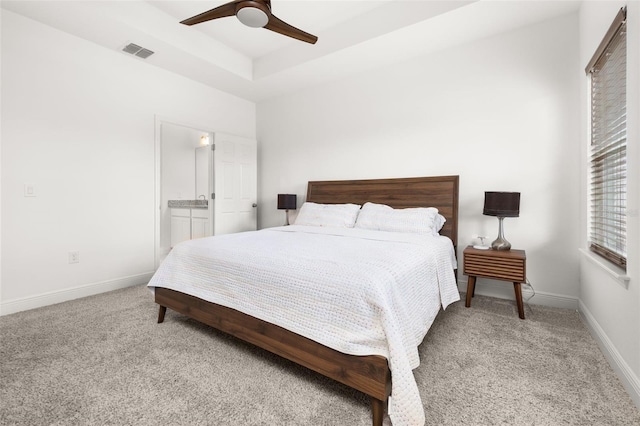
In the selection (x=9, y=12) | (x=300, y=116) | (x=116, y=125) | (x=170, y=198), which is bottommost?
(x=170, y=198)

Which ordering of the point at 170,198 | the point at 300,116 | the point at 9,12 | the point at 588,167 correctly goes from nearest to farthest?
the point at 588,167 → the point at 9,12 → the point at 300,116 → the point at 170,198

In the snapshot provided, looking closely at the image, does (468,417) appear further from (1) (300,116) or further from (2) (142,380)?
(1) (300,116)

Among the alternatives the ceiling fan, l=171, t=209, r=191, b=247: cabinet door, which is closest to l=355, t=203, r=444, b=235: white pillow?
the ceiling fan

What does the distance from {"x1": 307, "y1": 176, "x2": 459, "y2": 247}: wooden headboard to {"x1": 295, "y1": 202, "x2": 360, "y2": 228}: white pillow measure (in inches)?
10.8

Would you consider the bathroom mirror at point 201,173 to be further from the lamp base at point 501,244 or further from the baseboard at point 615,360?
the baseboard at point 615,360

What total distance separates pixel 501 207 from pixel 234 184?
11.8 feet

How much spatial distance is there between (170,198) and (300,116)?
319 centimetres

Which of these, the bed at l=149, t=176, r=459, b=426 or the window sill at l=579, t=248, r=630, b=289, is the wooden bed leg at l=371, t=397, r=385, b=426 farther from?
the window sill at l=579, t=248, r=630, b=289

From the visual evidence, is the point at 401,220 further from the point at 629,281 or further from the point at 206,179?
the point at 206,179

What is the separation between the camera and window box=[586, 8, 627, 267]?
183 centimetres

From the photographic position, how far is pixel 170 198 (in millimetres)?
5809

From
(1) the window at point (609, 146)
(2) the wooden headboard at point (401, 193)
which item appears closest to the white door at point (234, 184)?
(2) the wooden headboard at point (401, 193)

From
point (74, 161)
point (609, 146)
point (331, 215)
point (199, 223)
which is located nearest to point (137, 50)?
point (74, 161)

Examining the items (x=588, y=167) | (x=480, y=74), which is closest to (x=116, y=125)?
(x=480, y=74)
